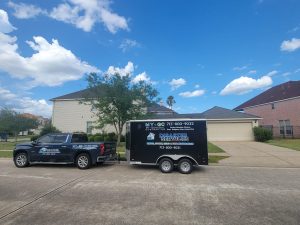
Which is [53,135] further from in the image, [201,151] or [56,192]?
[201,151]

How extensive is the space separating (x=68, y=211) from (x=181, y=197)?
2732 mm

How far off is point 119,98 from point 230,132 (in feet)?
46.3

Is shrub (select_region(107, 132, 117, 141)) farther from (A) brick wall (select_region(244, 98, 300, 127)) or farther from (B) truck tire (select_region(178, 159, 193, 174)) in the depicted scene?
(A) brick wall (select_region(244, 98, 300, 127))

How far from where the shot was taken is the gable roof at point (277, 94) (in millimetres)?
25961

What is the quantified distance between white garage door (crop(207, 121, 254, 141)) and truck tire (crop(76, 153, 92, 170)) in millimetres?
16423

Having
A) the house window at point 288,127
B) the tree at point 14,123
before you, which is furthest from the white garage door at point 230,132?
the tree at point 14,123

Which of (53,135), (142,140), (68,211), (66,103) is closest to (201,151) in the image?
(142,140)

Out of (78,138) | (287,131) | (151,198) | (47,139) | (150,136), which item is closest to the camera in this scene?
(151,198)

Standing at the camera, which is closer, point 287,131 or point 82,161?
point 82,161

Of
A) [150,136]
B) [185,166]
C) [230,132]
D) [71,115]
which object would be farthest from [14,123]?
[230,132]

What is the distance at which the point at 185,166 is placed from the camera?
7395mm

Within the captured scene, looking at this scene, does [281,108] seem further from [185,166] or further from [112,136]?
[185,166]

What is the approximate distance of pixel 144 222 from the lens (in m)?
3.46

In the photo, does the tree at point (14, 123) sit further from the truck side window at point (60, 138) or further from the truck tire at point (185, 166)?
the truck tire at point (185, 166)
